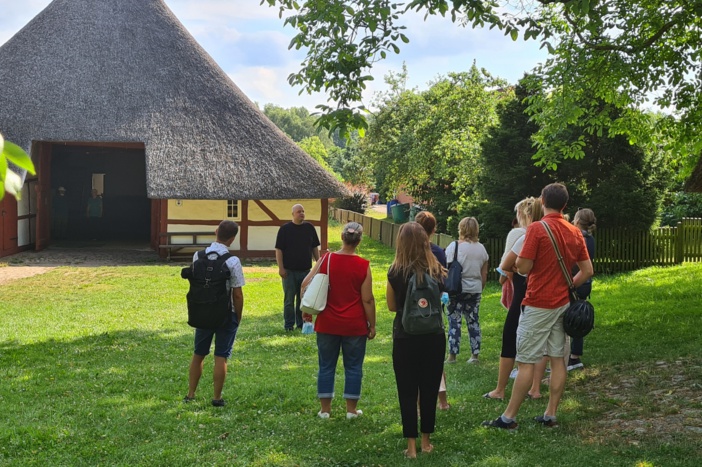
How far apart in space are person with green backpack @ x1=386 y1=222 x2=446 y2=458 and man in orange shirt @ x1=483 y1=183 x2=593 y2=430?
2.20ft

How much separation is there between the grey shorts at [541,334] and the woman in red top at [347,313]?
3.77 feet

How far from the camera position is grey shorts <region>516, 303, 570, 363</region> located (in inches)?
209

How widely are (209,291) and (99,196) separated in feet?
69.5

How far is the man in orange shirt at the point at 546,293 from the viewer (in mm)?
5273

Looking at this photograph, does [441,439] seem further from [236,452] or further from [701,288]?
[701,288]

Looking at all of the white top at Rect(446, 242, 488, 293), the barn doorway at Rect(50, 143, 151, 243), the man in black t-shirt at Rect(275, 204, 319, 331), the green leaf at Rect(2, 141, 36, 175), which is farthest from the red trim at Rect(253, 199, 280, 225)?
the green leaf at Rect(2, 141, 36, 175)

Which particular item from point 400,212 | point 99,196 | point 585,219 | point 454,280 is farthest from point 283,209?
point 400,212

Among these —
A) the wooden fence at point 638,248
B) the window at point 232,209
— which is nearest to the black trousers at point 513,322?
the wooden fence at point 638,248

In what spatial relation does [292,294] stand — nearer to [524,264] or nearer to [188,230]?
[524,264]

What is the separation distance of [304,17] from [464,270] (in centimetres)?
343

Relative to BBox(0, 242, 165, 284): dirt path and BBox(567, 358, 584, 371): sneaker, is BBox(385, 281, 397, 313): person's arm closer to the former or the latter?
BBox(567, 358, 584, 371): sneaker

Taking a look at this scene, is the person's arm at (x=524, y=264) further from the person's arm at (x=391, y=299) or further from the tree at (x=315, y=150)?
the tree at (x=315, y=150)

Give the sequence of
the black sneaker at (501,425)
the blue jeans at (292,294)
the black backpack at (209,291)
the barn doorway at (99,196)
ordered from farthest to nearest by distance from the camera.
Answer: the barn doorway at (99,196) → the blue jeans at (292,294) → the black backpack at (209,291) → the black sneaker at (501,425)

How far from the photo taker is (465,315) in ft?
26.2
